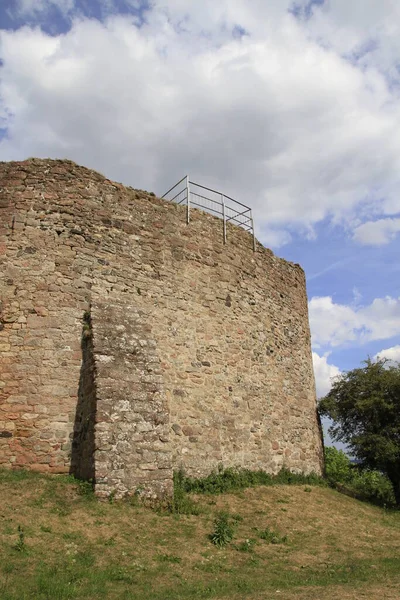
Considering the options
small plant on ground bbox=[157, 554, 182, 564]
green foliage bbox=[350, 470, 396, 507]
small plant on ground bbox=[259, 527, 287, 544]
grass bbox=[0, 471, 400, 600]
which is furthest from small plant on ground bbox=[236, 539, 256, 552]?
green foliage bbox=[350, 470, 396, 507]

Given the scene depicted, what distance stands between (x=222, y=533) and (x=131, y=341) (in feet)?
13.2

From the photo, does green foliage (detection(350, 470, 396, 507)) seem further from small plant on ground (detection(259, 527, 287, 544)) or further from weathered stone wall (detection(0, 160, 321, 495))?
small plant on ground (detection(259, 527, 287, 544))

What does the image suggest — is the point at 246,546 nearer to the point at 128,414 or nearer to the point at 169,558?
the point at 169,558

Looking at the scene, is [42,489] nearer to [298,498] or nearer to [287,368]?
[298,498]

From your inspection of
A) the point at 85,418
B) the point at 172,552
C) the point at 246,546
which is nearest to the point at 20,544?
the point at 172,552

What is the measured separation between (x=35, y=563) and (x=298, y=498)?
7.47 metres

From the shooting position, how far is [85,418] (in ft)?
31.9

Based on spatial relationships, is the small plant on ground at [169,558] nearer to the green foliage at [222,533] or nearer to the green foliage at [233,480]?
the green foliage at [222,533]

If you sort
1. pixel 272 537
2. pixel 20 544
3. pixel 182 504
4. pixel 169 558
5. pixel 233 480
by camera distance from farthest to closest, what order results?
pixel 233 480, pixel 182 504, pixel 272 537, pixel 169 558, pixel 20 544

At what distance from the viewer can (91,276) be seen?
11211 millimetres

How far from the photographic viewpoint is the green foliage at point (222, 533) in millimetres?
8195

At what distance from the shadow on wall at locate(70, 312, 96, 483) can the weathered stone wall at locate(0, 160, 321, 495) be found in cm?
4

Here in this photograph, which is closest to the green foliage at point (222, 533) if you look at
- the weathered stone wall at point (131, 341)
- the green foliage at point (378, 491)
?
the weathered stone wall at point (131, 341)

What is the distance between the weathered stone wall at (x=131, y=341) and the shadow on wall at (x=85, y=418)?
0.04 metres
